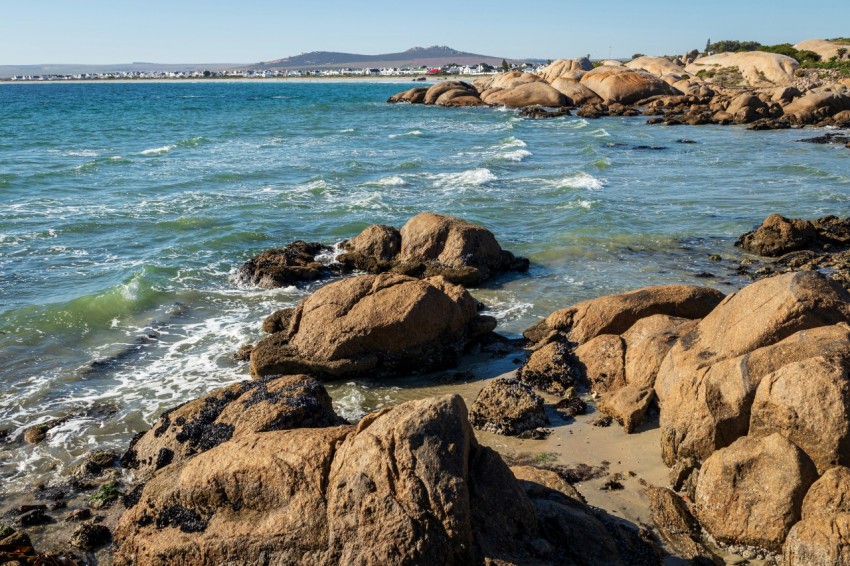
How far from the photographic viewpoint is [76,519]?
861 centimetres

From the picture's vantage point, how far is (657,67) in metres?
85.2

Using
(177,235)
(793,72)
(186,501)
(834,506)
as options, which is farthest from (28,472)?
(793,72)

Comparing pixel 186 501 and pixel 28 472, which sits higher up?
pixel 186 501

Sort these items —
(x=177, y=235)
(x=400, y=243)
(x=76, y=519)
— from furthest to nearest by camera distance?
1. (x=177, y=235)
2. (x=400, y=243)
3. (x=76, y=519)

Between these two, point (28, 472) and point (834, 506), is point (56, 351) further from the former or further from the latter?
point (834, 506)

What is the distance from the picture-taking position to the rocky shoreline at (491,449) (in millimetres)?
6258

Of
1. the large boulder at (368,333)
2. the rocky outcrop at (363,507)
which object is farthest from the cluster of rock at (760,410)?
the large boulder at (368,333)

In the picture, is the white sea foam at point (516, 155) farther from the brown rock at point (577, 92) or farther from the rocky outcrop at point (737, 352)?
the brown rock at point (577, 92)

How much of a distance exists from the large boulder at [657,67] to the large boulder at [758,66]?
2.47m

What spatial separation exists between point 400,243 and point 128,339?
6921mm

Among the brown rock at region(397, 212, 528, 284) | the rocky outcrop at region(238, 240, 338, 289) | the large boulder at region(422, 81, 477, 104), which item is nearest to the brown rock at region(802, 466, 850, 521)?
the brown rock at region(397, 212, 528, 284)

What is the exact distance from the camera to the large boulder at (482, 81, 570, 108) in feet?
236


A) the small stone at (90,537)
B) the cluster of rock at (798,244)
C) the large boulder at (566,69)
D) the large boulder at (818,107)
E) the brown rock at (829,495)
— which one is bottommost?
the small stone at (90,537)

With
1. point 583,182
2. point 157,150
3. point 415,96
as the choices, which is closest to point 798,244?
point 583,182
